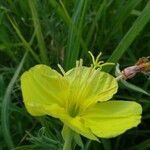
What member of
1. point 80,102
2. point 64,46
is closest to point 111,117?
point 80,102

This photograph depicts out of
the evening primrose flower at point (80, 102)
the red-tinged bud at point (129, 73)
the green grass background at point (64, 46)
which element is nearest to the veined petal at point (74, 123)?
the evening primrose flower at point (80, 102)

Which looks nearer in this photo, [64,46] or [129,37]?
[129,37]

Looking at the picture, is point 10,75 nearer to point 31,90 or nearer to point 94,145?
point 94,145

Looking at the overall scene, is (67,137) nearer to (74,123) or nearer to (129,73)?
(74,123)

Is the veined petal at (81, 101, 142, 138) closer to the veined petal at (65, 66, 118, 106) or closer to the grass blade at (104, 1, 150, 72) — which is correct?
the veined petal at (65, 66, 118, 106)

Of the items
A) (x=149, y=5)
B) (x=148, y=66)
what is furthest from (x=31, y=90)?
(x=149, y=5)

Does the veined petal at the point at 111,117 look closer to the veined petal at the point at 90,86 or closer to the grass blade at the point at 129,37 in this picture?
the veined petal at the point at 90,86

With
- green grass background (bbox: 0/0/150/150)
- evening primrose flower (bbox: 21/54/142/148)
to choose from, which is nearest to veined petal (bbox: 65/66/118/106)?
evening primrose flower (bbox: 21/54/142/148)
